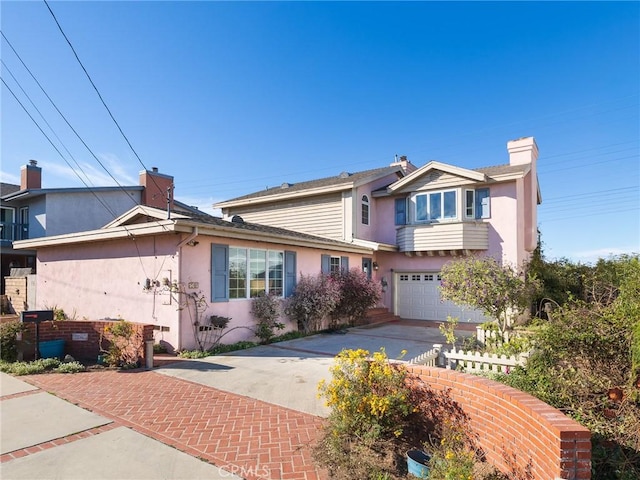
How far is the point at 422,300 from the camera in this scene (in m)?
16.7

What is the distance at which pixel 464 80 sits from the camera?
14.5 m

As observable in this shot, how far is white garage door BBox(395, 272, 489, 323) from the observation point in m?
15.8

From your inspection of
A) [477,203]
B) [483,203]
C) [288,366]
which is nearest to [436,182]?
[477,203]

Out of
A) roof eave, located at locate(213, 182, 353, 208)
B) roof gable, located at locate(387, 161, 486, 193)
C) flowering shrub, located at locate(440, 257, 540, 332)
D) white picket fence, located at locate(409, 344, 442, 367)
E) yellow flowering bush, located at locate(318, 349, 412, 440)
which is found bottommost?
white picket fence, located at locate(409, 344, 442, 367)

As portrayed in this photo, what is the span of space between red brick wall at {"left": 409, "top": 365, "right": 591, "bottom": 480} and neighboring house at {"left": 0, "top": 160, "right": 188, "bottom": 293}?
67.9ft

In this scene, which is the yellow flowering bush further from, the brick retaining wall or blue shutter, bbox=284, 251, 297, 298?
blue shutter, bbox=284, 251, 297, 298

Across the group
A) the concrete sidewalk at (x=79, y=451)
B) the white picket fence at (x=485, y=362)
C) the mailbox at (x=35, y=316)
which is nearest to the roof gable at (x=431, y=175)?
the white picket fence at (x=485, y=362)

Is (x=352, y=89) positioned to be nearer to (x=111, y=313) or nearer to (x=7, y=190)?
(x=111, y=313)

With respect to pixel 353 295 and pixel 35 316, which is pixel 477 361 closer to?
pixel 353 295

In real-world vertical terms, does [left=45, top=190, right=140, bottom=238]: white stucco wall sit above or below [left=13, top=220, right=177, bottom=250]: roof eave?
above

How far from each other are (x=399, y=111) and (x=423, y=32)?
5.18 m

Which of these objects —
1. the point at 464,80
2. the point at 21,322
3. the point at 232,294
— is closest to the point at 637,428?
the point at 232,294

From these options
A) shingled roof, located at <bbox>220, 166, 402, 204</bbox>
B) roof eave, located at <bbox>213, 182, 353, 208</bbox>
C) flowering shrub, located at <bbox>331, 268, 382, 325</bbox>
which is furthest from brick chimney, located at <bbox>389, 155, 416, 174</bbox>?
flowering shrub, located at <bbox>331, 268, 382, 325</bbox>

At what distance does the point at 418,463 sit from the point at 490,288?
577cm
